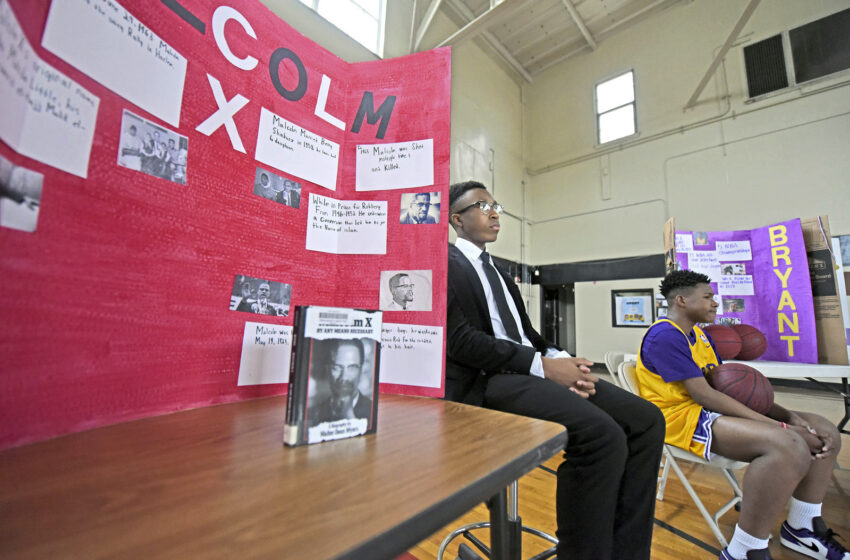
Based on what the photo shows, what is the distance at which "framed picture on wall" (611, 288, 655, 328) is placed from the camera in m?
5.53

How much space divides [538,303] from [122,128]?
688 cm

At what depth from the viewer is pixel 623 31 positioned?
247 inches

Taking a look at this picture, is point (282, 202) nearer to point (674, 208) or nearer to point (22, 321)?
point (22, 321)

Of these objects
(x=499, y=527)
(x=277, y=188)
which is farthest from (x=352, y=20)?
(x=499, y=527)

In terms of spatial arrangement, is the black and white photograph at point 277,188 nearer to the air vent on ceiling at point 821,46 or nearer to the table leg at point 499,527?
the table leg at point 499,527

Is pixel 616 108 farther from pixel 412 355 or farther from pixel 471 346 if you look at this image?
pixel 412 355

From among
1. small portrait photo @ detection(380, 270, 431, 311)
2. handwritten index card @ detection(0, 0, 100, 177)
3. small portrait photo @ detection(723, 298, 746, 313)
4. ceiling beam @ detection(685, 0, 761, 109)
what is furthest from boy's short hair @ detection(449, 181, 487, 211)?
ceiling beam @ detection(685, 0, 761, 109)

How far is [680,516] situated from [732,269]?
7.26 ft

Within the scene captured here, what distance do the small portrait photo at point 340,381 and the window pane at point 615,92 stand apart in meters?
7.52

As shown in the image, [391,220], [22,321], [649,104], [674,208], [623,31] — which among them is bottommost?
[22,321]

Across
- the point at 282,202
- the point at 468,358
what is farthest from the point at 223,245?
the point at 468,358

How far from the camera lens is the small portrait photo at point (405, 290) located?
85 centimetres

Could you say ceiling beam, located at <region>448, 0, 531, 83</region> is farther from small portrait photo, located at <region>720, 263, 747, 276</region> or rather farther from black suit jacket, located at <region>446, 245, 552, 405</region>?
black suit jacket, located at <region>446, 245, 552, 405</region>

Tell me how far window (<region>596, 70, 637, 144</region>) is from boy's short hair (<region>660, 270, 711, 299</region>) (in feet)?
16.9
